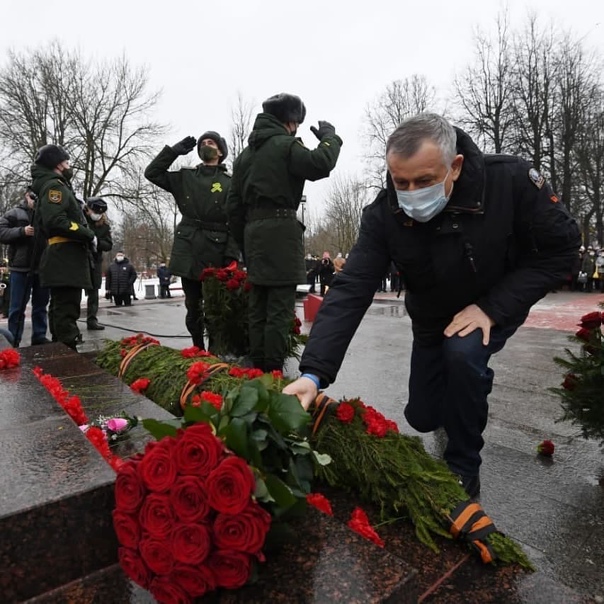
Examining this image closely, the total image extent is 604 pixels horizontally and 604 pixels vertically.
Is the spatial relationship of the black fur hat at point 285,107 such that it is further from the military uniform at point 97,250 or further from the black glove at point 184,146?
the military uniform at point 97,250

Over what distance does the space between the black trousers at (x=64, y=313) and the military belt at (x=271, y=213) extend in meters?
2.08

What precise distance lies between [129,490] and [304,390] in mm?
777

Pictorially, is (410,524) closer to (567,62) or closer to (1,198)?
(567,62)

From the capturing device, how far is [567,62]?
81.7 feet

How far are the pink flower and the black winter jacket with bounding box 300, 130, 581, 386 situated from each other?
2.78 ft

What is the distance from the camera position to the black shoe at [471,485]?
2166 millimetres

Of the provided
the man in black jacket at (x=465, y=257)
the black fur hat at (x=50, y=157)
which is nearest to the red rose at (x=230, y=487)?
the man in black jacket at (x=465, y=257)

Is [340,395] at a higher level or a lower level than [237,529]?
lower

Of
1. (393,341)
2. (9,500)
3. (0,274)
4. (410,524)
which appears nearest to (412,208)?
(410,524)

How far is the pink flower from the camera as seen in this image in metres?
2.04

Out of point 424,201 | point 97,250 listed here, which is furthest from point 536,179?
point 97,250

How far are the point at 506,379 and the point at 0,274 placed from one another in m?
Answer: 12.2

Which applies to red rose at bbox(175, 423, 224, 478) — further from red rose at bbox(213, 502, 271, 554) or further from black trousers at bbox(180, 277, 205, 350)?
black trousers at bbox(180, 277, 205, 350)

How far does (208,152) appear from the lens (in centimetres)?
458
